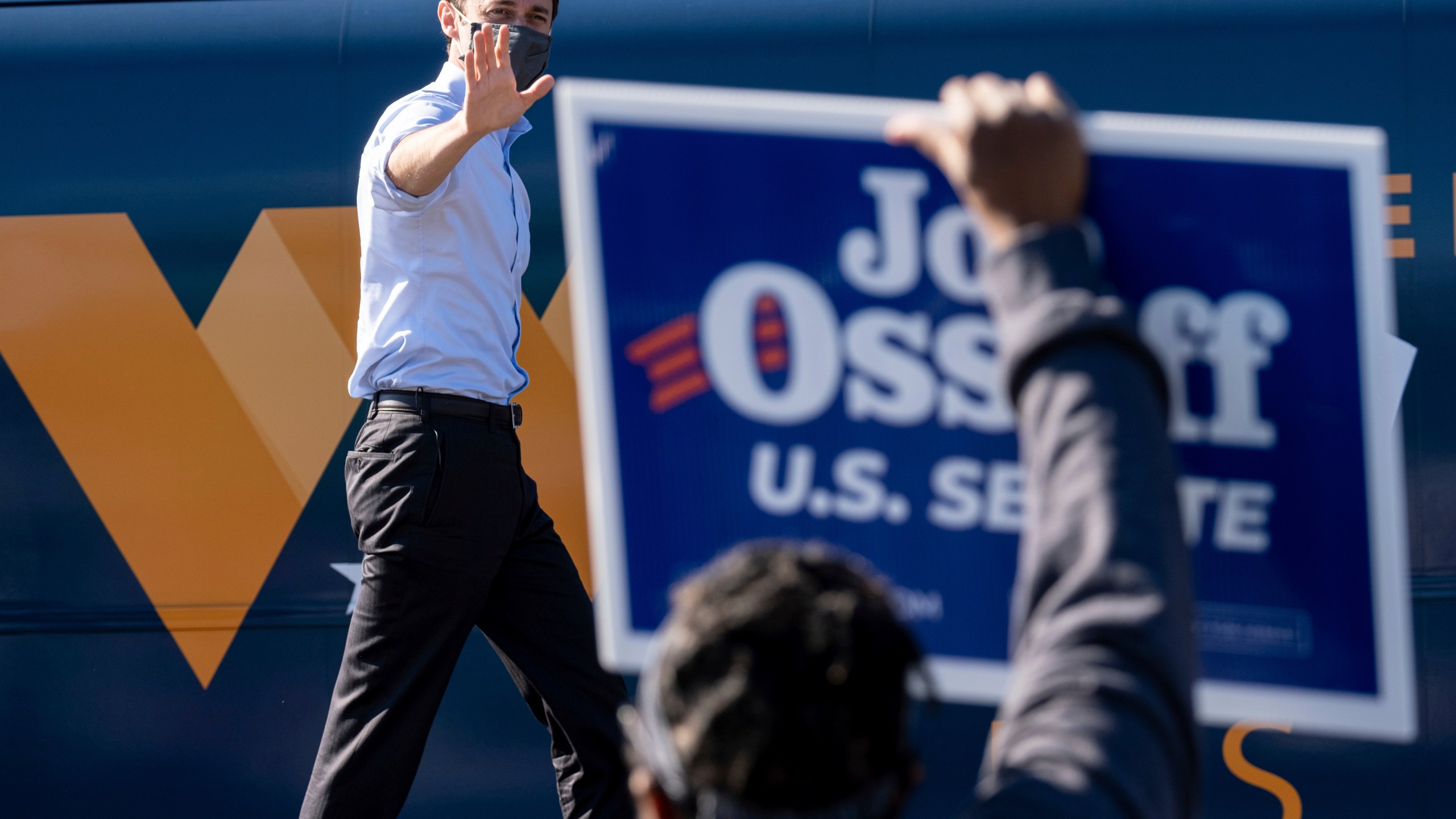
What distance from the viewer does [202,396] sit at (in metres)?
2.77

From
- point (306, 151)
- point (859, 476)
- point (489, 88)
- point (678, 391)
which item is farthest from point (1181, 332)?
point (306, 151)

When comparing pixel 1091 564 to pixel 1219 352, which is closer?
pixel 1091 564

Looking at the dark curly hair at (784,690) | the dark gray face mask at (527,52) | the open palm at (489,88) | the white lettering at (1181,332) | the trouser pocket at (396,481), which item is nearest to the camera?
the dark curly hair at (784,690)

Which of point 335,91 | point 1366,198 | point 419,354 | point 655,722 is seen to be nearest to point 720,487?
point 655,722

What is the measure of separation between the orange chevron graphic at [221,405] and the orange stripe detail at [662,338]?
168 centimetres

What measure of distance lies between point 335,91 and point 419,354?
0.96 m

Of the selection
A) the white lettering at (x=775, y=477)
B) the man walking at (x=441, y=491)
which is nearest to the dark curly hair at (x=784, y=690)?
the white lettering at (x=775, y=477)

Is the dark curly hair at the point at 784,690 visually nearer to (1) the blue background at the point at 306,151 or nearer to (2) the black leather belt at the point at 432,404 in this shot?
(2) the black leather belt at the point at 432,404

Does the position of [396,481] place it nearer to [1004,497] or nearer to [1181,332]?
[1004,497]

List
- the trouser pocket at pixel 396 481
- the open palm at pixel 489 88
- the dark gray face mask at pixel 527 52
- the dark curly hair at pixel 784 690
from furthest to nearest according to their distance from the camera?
the dark gray face mask at pixel 527 52, the trouser pocket at pixel 396 481, the open palm at pixel 489 88, the dark curly hair at pixel 784 690

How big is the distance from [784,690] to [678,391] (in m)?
0.48

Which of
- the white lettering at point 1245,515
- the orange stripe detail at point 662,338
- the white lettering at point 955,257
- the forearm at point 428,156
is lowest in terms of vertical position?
the white lettering at point 1245,515

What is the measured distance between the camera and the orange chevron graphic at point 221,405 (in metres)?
2.75

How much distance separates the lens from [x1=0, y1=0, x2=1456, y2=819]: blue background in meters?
2.68
